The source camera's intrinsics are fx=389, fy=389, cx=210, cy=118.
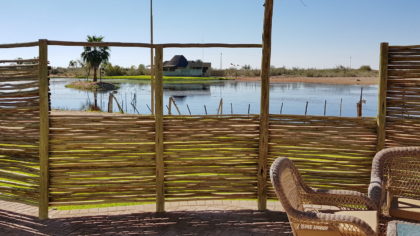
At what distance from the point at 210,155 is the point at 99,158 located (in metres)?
1.10

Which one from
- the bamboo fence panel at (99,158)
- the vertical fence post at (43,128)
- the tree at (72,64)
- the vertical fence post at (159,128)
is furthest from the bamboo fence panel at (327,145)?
the tree at (72,64)

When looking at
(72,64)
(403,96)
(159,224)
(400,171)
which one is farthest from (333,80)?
(159,224)

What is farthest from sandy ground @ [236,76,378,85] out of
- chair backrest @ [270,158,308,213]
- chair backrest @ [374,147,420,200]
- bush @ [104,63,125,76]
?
chair backrest @ [270,158,308,213]

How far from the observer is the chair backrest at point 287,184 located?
2.31 meters

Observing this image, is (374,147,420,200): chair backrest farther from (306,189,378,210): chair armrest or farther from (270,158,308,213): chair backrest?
(270,158,308,213): chair backrest

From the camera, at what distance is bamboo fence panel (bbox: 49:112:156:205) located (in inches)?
150

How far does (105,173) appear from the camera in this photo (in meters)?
3.87

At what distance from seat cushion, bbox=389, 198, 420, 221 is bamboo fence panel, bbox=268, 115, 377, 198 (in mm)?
1070

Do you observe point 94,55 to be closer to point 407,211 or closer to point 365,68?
point 365,68

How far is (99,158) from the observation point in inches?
151

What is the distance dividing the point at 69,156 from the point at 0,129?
2.68 feet

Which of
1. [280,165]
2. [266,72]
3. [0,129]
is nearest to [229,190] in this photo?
[266,72]

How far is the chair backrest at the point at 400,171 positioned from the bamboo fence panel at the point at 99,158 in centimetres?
213

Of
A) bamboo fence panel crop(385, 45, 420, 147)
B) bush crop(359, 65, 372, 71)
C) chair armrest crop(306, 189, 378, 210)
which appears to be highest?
bush crop(359, 65, 372, 71)
